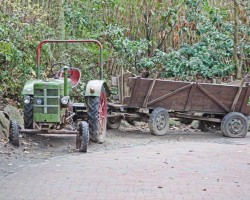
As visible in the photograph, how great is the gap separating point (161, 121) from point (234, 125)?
1842 mm

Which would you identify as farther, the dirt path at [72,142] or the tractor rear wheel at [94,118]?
the tractor rear wheel at [94,118]

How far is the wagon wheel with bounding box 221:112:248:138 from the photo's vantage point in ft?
46.4

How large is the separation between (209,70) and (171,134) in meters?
5.55

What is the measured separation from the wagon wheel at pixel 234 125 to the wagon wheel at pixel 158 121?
4.80 ft

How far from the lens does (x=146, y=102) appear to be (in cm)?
1380

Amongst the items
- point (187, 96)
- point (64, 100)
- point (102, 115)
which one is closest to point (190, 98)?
point (187, 96)

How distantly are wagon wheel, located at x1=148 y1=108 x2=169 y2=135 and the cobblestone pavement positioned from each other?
1.97 meters

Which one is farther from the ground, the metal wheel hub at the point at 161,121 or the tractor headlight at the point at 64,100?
the tractor headlight at the point at 64,100

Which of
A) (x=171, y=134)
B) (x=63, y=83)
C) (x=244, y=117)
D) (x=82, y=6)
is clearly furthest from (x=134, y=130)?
(x=82, y=6)

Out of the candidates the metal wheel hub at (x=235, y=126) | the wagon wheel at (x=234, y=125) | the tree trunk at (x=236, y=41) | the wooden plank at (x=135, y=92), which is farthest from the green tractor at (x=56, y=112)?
the tree trunk at (x=236, y=41)

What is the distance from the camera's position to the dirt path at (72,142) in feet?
32.6

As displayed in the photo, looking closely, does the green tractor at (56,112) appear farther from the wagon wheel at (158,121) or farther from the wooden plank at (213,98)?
the wooden plank at (213,98)

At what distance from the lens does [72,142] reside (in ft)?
39.0

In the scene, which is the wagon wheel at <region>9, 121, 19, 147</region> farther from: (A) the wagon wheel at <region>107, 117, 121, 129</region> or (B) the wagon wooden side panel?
(A) the wagon wheel at <region>107, 117, 121, 129</region>
